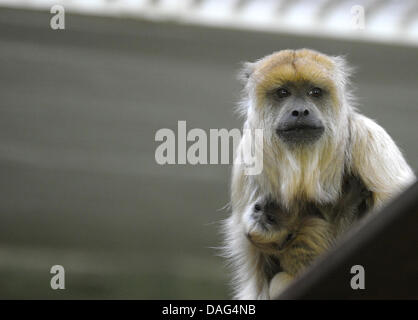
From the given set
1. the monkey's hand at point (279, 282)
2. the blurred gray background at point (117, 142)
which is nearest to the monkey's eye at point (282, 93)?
the monkey's hand at point (279, 282)

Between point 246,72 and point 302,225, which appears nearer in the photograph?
point 302,225

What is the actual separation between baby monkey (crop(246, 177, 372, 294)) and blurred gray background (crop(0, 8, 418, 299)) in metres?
1.47

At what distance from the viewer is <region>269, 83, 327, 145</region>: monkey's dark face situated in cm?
212

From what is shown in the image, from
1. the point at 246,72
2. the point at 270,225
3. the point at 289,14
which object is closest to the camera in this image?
the point at 270,225

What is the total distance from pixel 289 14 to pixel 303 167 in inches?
68.6

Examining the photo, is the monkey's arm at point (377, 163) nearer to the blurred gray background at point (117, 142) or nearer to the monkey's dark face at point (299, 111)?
the monkey's dark face at point (299, 111)

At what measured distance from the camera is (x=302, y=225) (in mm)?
2090

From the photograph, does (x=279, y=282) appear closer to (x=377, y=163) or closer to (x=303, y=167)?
(x=303, y=167)

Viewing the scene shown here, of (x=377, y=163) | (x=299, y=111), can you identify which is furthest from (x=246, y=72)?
(x=377, y=163)

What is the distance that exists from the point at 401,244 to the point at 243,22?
10.5ft

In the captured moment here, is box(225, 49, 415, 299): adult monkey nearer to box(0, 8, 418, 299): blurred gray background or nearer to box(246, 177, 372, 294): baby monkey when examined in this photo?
box(246, 177, 372, 294): baby monkey

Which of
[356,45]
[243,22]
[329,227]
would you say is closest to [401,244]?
[329,227]

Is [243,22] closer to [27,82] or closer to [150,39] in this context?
[150,39]

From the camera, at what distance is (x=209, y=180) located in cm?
456
